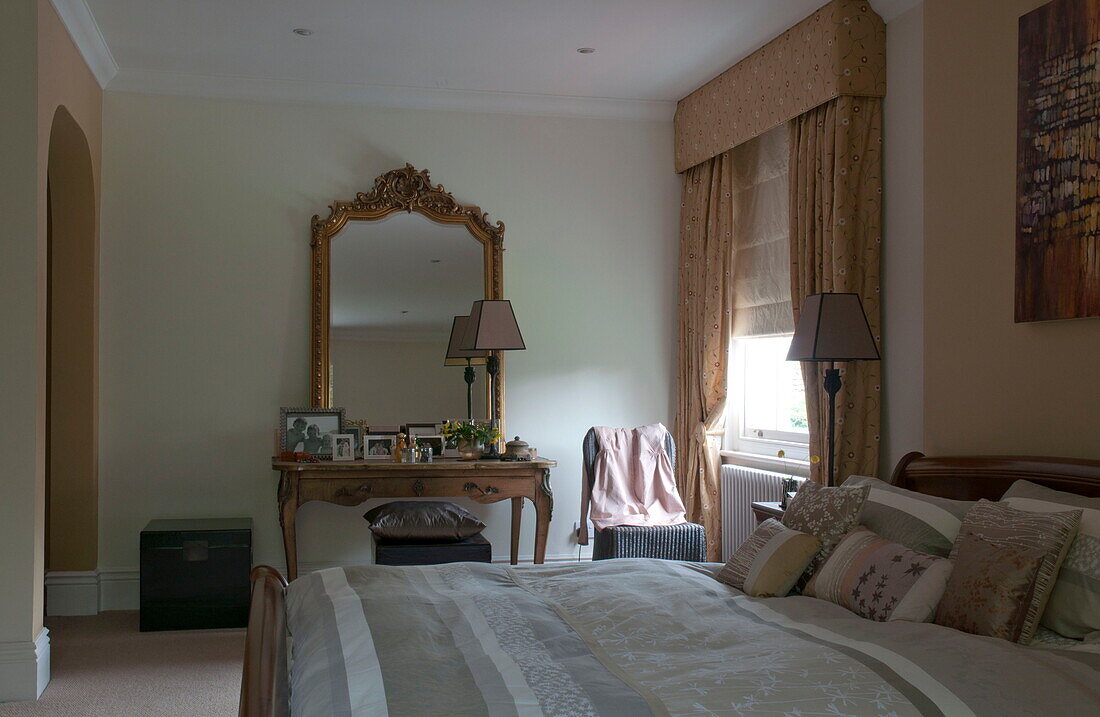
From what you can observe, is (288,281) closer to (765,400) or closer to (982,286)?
(765,400)

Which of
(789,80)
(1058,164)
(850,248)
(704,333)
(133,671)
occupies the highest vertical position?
(789,80)

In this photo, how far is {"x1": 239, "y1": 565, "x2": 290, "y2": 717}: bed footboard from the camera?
1396mm

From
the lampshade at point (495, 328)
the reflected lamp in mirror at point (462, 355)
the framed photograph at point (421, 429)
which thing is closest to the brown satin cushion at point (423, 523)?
the framed photograph at point (421, 429)

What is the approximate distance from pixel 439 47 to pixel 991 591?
11.6 feet

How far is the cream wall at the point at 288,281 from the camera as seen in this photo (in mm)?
4938

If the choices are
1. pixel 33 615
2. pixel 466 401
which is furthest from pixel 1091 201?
pixel 33 615

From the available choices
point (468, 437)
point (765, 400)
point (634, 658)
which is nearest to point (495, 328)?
point (468, 437)

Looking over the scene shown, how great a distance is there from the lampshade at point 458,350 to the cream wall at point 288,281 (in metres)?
0.32

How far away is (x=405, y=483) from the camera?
471cm

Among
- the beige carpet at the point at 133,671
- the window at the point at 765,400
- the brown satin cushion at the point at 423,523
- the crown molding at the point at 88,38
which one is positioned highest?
the crown molding at the point at 88,38

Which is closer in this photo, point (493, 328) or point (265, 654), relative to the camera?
point (265, 654)

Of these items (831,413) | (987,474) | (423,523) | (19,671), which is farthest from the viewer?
(423,523)

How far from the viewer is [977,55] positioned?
324 centimetres

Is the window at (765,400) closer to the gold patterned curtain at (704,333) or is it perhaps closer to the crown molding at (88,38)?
the gold patterned curtain at (704,333)
